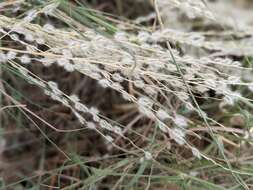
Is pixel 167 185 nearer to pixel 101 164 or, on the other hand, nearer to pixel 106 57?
pixel 101 164

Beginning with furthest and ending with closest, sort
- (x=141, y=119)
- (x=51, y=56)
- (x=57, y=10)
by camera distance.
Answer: (x=141, y=119) → (x=57, y=10) → (x=51, y=56)

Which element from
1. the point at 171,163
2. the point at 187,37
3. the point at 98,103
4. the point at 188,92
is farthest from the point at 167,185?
the point at 98,103

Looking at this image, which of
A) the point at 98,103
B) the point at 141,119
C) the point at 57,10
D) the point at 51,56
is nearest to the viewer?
the point at 51,56

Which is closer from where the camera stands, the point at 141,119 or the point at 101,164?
the point at 101,164

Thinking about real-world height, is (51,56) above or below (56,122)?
above

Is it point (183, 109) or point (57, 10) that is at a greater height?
point (57, 10)

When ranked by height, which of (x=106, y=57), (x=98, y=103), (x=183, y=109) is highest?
(x=106, y=57)

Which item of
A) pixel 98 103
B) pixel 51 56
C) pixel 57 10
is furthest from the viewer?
pixel 98 103

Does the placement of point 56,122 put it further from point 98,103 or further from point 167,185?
point 167,185

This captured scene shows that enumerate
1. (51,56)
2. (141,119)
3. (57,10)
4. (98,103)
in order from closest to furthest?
(51,56)
(57,10)
(141,119)
(98,103)

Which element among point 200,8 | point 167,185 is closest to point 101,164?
point 167,185
